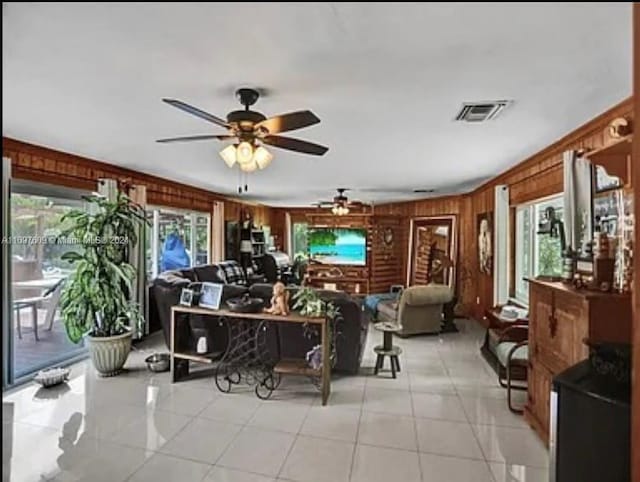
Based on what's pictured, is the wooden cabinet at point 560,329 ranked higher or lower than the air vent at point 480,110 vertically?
lower

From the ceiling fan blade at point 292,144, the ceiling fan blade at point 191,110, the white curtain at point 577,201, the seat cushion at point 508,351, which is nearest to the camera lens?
the ceiling fan blade at point 191,110

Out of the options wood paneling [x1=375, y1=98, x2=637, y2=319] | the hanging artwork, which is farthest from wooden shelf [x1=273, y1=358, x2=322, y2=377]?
the hanging artwork

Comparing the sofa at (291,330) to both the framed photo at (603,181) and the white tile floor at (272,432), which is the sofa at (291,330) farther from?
the framed photo at (603,181)

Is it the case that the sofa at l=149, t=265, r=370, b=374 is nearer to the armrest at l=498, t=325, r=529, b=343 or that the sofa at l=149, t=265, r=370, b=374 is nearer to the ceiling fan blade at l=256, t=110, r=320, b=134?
the armrest at l=498, t=325, r=529, b=343

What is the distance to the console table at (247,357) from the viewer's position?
374cm

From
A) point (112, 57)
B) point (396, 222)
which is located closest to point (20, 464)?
point (112, 57)

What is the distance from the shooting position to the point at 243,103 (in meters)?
2.61

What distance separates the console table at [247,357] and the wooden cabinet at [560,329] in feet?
5.50

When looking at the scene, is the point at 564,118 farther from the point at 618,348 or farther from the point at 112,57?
the point at 112,57

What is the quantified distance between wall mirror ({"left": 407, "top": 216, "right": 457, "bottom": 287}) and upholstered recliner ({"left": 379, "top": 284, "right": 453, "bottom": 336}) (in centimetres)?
226

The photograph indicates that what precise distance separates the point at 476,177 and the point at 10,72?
538 cm

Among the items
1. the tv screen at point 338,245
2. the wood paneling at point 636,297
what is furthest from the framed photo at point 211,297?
the tv screen at point 338,245

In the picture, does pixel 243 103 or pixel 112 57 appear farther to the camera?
pixel 243 103

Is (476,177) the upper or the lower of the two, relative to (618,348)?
upper
